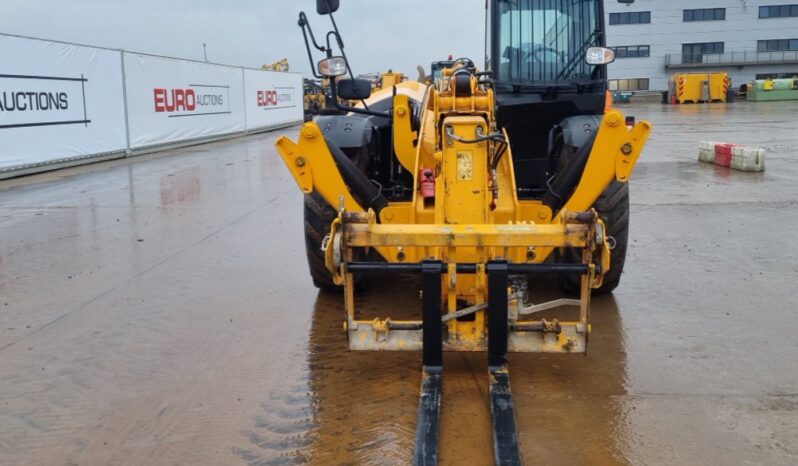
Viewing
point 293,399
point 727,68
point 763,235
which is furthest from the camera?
point 727,68

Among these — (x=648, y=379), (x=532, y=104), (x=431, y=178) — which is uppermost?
(x=532, y=104)

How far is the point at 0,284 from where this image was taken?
6.65 meters

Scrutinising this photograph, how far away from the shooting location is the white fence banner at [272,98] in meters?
29.0

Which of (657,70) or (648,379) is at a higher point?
(657,70)

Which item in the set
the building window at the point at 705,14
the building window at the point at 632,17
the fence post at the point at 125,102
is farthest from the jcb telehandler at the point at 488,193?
the building window at the point at 705,14

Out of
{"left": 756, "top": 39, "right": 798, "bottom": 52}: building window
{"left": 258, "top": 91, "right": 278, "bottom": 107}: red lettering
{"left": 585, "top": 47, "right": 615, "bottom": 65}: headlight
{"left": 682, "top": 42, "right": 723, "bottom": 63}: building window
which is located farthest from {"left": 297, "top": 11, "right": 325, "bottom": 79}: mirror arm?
{"left": 756, "top": 39, "right": 798, "bottom": 52}: building window

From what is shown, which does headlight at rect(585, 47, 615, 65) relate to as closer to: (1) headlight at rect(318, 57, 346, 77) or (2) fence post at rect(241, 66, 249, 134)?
(1) headlight at rect(318, 57, 346, 77)

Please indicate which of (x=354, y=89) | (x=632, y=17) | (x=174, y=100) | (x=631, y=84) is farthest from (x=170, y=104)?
(x=632, y=17)

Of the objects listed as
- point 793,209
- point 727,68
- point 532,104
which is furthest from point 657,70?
point 532,104

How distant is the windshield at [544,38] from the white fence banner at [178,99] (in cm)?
1520

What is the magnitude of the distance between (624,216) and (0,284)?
5419 mm

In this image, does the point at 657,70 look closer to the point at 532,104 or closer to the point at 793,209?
the point at 793,209

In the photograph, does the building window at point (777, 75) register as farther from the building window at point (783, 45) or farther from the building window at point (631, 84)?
the building window at point (631, 84)

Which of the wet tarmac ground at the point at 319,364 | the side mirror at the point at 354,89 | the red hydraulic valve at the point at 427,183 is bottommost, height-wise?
the wet tarmac ground at the point at 319,364
